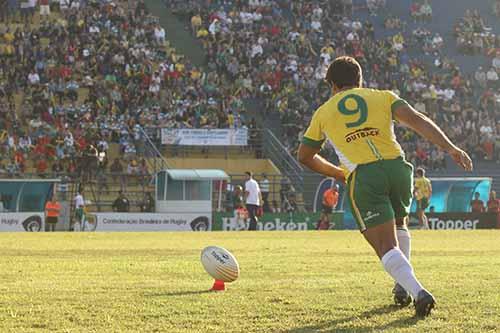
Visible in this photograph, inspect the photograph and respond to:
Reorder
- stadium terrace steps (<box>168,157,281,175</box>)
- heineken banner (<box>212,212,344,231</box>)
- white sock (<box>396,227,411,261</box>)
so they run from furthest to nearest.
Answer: stadium terrace steps (<box>168,157,281,175</box>) < heineken banner (<box>212,212,344,231</box>) < white sock (<box>396,227,411,261</box>)

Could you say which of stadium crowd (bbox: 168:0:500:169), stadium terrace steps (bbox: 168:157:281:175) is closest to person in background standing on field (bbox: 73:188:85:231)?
stadium terrace steps (bbox: 168:157:281:175)

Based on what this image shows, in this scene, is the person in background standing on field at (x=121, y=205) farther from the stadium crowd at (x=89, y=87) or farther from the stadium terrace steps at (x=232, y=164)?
the stadium terrace steps at (x=232, y=164)

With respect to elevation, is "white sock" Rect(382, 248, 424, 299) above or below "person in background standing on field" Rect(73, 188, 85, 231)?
above

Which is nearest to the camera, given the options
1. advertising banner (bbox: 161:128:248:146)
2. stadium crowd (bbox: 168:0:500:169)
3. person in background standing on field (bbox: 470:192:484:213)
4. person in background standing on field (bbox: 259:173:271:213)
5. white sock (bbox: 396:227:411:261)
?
white sock (bbox: 396:227:411:261)

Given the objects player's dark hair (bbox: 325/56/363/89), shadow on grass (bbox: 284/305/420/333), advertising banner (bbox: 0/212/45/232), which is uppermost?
player's dark hair (bbox: 325/56/363/89)

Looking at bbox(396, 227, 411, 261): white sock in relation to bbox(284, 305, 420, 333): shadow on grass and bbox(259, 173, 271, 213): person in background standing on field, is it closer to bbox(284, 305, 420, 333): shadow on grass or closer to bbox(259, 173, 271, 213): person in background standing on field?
bbox(284, 305, 420, 333): shadow on grass

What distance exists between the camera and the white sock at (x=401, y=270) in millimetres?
8289

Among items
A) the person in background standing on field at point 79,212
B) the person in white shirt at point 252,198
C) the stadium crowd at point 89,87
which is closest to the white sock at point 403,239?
the person in white shirt at point 252,198

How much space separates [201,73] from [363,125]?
39558mm

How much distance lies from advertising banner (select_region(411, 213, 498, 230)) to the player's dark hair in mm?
32462

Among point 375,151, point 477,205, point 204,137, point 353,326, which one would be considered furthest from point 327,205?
point 353,326

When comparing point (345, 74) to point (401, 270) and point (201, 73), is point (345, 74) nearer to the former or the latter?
point (401, 270)

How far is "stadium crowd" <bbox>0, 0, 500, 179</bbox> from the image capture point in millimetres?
42469

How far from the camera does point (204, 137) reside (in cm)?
4344
